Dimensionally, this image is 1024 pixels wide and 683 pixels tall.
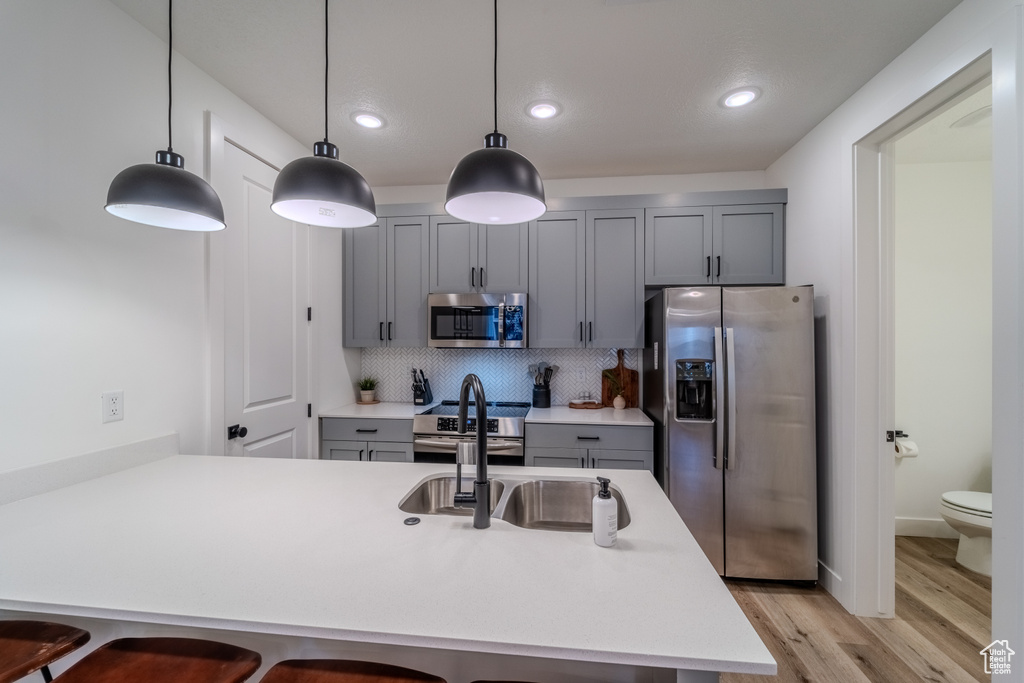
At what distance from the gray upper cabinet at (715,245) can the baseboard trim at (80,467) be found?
111 inches

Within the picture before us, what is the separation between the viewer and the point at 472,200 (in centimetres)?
123

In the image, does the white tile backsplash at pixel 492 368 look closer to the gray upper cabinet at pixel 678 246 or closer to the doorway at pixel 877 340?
the gray upper cabinet at pixel 678 246

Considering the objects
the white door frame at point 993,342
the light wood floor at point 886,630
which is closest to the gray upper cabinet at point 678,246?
the white door frame at point 993,342

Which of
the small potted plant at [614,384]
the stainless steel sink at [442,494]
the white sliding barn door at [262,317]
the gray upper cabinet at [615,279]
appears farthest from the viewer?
the small potted plant at [614,384]

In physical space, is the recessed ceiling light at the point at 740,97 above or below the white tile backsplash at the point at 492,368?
above

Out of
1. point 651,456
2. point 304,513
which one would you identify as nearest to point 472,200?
point 304,513

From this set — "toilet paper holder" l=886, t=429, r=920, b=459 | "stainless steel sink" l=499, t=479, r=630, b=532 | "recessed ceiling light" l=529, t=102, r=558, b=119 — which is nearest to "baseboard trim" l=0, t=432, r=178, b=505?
"stainless steel sink" l=499, t=479, r=630, b=532

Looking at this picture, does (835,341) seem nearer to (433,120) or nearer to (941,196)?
(941,196)

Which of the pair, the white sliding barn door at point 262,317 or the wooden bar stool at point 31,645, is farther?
the white sliding barn door at point 262,317

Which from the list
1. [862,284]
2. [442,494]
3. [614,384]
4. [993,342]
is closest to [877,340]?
[862,284]

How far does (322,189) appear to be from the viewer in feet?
3.84

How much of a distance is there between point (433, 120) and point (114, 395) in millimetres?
1960

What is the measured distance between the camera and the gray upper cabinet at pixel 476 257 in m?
3.00

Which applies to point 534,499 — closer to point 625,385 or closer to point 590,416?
point 590,416
